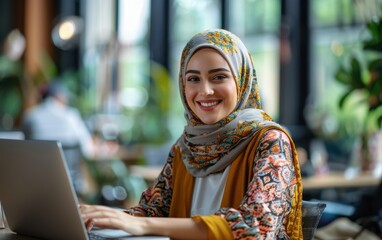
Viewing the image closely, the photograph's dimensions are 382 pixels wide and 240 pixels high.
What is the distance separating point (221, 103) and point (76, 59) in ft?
35.9

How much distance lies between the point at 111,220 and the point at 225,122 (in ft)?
1.59

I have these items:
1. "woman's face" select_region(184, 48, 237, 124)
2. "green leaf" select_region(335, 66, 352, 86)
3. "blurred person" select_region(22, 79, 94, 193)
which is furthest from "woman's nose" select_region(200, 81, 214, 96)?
"blurred person" select_region(22, 79, 94, 193)

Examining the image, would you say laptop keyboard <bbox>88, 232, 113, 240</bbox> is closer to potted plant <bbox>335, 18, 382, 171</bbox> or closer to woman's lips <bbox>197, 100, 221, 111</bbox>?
woman's lips <bbox>197, 100, 221, 111</bbox>

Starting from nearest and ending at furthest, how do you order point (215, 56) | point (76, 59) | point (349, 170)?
point (215, 56)
point (349, 170)
point (76, 59)

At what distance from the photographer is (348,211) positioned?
4.64 m

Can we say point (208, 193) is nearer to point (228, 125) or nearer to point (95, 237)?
point (228, 125)

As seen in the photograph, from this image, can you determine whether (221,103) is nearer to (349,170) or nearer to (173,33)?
(349,170)

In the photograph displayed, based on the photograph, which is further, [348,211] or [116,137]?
[116,137]

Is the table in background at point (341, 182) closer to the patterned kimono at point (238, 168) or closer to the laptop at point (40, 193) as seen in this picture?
the patterned kimono at point (238, 168)

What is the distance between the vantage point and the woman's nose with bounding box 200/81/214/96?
2.08m

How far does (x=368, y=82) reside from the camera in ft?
13.6

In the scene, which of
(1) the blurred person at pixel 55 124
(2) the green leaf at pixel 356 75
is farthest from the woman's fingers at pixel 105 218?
(1) the blurred person at pixel 55 124

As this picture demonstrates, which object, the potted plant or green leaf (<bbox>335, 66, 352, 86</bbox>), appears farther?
green leaf (<bbox>335, 66, 352, 86</bbox>)

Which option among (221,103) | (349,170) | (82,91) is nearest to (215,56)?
(221,103)
